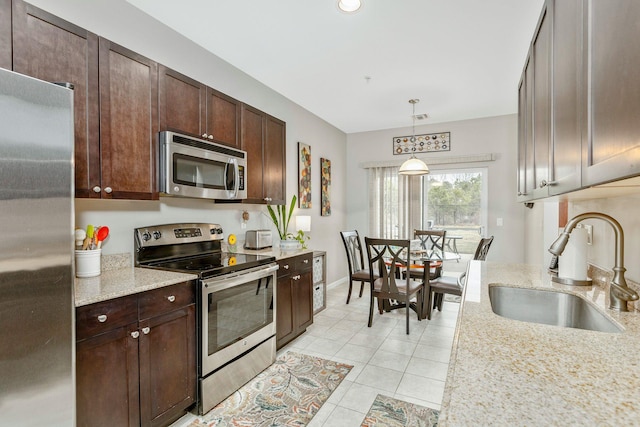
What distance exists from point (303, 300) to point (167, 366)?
1.55m

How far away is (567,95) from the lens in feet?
3.54

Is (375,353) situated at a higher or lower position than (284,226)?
lower

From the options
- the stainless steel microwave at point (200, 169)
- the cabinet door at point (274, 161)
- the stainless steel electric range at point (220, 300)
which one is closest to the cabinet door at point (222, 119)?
the stainless steel microwave at point (200, 169)

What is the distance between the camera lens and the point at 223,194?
264cm

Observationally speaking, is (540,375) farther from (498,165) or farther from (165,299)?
(498,165)

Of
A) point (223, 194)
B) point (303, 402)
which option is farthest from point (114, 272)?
point (303, 402)

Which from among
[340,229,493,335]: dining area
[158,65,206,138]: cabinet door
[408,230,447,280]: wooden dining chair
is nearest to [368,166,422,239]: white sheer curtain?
[408,230,447,280]: wooden dining chair

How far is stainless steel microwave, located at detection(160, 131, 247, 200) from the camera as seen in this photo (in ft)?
7.16

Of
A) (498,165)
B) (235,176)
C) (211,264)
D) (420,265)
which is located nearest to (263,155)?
(235,176)

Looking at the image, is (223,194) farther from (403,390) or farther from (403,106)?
(403,106)

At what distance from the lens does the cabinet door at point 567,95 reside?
0.95 m

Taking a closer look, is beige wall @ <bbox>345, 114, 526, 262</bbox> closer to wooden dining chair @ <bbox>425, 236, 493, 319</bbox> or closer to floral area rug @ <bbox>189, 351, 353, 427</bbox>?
wooden dining chair @ <bbox>425, 236, 493, 319</bbox>

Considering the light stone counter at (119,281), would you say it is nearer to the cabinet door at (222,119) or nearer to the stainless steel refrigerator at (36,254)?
the stainless steel refrigerator at (36,254)

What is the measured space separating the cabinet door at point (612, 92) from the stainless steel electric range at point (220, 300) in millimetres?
1949
